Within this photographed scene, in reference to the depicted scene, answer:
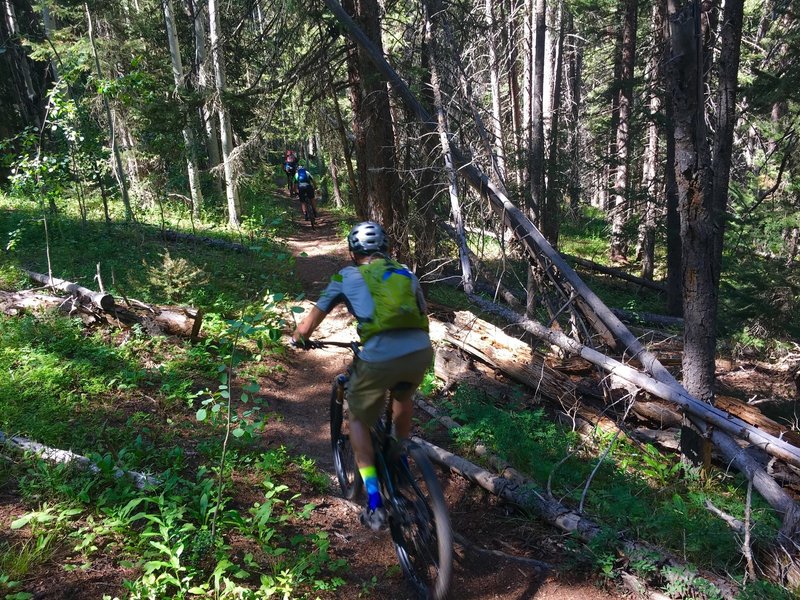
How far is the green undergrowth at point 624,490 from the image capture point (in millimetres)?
3867

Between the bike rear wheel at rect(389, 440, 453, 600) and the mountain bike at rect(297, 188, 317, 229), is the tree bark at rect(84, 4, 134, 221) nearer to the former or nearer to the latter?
the mountain bike at rect(297, 188, 317, 229)

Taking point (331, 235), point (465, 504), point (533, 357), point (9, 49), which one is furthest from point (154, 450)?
point (9, 49)

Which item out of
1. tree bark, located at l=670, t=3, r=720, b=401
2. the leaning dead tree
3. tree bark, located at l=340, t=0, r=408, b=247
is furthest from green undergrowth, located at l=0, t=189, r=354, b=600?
tree bark, located at l=670, t=3, r=720, b=401

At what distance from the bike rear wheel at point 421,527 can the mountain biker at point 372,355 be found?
0.50ft

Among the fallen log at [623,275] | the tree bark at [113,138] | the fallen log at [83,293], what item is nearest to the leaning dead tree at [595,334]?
the fallen log at [83,293]

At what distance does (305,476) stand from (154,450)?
144 cm

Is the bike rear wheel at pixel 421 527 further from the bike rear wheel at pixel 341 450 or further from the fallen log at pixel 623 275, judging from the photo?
the fallen log at pixel 623 275

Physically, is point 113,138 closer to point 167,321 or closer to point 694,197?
point 167,321

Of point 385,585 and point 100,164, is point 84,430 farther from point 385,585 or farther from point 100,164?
point 100,164

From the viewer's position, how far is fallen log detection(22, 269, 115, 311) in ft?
24.2

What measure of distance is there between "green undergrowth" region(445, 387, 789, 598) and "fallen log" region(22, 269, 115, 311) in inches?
201

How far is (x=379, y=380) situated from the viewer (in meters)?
3.53

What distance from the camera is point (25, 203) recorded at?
49.6 feet

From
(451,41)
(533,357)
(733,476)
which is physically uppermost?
(451,41)
